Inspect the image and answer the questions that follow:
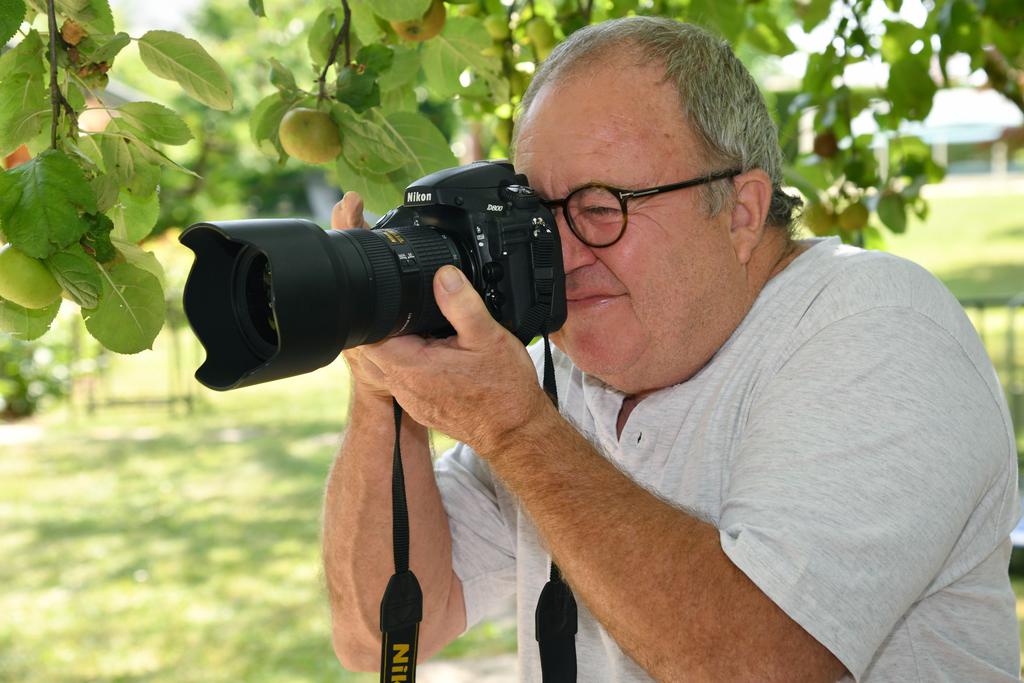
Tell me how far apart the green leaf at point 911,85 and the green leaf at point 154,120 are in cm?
130

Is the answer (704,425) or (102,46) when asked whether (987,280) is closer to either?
(704,425)

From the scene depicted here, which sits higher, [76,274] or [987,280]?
[76,274]

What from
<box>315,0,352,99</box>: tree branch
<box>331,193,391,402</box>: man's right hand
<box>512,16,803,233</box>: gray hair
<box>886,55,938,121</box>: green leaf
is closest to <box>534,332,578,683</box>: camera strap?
<box>331,193,391,402</box>: man's right hand

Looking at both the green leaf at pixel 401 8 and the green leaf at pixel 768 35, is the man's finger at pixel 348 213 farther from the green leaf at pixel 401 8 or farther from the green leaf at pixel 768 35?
the green leaf at pixel 768 35

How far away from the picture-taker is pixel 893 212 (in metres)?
2.17

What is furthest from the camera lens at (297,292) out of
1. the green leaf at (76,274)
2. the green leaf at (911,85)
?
the green leaf at (911,85)

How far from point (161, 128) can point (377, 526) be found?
66cm

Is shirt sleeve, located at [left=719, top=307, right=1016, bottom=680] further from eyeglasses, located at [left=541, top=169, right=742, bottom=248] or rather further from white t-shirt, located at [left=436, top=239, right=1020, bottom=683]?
eyeglasses, located at [left=541, top=169, right=742, bottom=248]

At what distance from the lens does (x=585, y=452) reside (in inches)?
46.3

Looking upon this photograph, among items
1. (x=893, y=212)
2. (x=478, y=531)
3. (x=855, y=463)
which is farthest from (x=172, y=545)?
(x=855, y=463)

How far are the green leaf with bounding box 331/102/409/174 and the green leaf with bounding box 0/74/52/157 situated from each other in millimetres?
376

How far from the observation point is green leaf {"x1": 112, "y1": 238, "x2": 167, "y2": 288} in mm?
1053

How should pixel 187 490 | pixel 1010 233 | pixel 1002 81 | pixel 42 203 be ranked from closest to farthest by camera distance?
pixel 42 203 < pixel 1002 81 < pixel 187 490 < pixel 1010 233

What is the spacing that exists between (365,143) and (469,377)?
0.37 m
